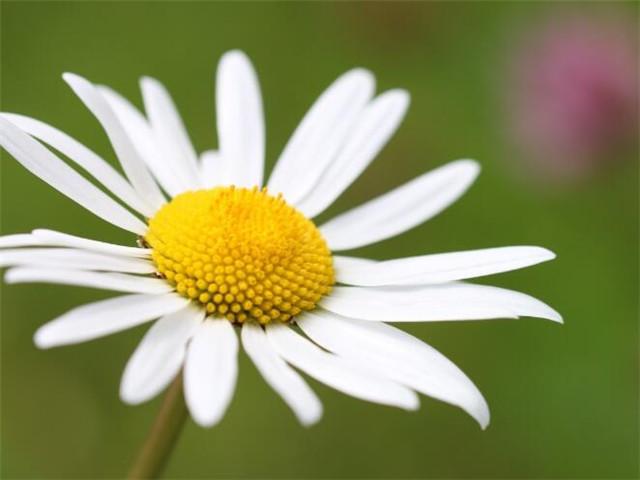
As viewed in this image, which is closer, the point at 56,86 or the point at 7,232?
the point at 7,232

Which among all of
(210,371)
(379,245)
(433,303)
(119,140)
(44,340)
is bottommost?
(379,245)

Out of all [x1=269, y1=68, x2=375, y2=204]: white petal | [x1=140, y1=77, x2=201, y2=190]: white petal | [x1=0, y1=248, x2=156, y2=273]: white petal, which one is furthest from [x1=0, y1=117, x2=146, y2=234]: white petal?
[x1=269, y1=68, x2=375, y2=204]: white petal

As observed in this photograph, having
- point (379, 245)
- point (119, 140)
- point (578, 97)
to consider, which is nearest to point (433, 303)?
point (119, 140)

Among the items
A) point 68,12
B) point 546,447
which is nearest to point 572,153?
point 546,447

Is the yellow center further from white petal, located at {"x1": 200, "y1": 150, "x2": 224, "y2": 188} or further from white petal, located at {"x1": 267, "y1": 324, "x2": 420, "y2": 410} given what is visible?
white petal, located at {"x1": 200, "y1": 150, "x2": 224, "y2": 188}

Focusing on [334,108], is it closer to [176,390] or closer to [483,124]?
[176,390]

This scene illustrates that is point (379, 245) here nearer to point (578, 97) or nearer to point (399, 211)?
point (578, 97)
